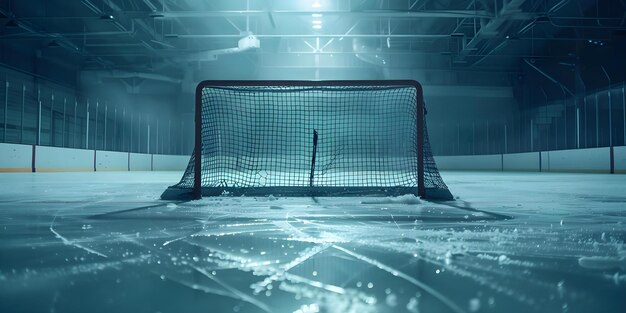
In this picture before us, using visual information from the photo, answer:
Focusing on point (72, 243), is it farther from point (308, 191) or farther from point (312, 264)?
point (308, 191)

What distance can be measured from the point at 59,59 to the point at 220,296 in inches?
614

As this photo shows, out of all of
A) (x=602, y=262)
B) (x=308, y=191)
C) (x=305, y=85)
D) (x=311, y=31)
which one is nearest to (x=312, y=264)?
(x=602, y=262)

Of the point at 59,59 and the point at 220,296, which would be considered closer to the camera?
the point at 220,296

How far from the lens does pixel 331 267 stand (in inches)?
48.6

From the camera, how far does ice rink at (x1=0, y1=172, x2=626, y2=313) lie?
0.94 metres

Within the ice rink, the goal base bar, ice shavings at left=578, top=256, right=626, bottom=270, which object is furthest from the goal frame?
ice shavings at left=578, top=256, right=626, bottom=270

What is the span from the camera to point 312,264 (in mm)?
1274

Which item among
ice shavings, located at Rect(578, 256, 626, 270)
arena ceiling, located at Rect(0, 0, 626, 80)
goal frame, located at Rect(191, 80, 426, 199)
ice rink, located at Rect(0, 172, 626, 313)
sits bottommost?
ice rink, located at Rect(0, 172, 626, 313)

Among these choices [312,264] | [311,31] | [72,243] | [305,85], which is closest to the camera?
[312,264]

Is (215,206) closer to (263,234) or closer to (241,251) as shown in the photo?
(263,234)

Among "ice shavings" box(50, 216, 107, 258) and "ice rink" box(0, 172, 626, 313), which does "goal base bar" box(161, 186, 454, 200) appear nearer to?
"ice rink" box(0, 172, 626, 313)

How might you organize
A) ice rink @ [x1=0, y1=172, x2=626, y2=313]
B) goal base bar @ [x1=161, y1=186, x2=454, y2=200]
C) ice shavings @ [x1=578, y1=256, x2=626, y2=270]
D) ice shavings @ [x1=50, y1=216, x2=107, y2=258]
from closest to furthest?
1. ice rink @ [x1=0, y1=172, x2=626, y2=313]
2. ice shavings @ [x1=578, y1=256, x2=626, y2=270]
3. ice shavings @ [x1=50, y1=216, x2=107, y2=258]
4. goal base bar @ [x1=161, y1=186, x2=454, y2=200]

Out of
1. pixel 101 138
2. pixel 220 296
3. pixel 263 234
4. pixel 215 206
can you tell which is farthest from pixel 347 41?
pixel 220 296

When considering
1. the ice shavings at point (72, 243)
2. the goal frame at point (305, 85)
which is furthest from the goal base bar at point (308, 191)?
the ice shavings at point (72, 243)
